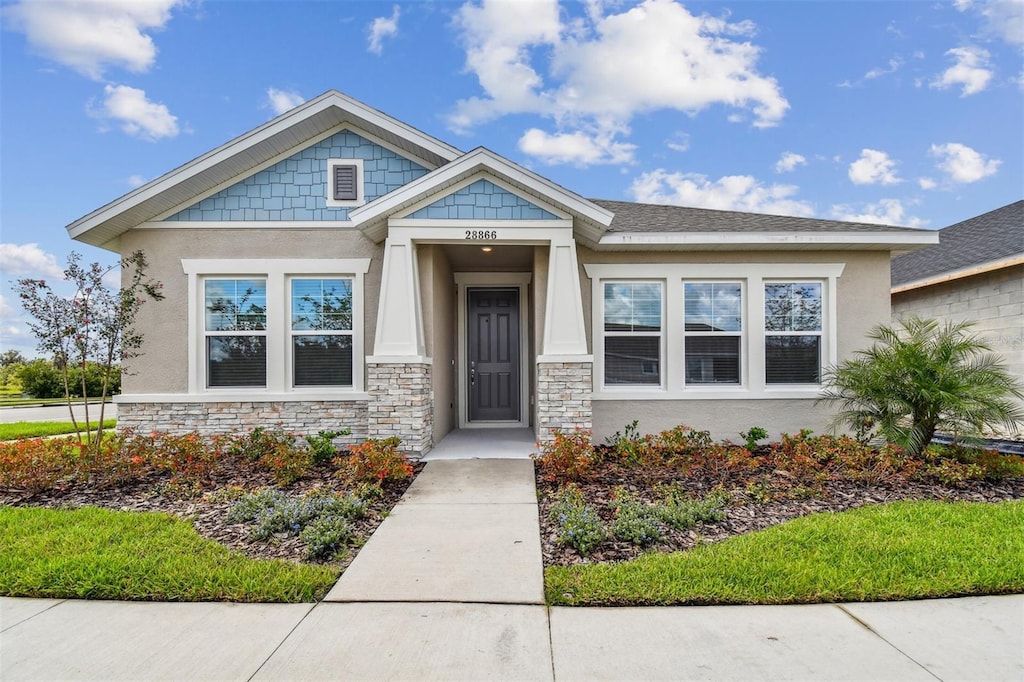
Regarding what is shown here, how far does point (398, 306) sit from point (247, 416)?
318 cm

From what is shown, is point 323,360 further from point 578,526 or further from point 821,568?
point 821,568

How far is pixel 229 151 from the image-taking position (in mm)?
7406

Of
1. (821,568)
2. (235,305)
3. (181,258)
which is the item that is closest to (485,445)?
(235,305)

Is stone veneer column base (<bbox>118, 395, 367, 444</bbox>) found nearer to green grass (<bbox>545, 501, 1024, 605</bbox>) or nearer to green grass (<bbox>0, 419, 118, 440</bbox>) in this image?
green grass (<bbox>0, 419, 118, 440</bbox>)

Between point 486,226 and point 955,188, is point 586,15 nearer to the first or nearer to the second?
point 486,226

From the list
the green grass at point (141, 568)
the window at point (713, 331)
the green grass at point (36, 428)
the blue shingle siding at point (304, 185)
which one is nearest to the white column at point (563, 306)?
the window at point (713, 331)

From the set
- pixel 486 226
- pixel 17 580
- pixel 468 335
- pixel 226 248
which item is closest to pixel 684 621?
pixel 17 580

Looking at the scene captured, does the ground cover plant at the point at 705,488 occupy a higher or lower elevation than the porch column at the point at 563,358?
lower

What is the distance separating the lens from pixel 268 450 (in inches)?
275

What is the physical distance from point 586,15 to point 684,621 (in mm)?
10822

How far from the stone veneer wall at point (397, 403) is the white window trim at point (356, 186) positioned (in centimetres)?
284

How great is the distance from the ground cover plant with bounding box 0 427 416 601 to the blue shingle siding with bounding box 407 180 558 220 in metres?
3.23

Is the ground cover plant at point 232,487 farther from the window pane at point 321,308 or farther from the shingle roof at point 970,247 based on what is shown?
the shingle roof at point 970,247

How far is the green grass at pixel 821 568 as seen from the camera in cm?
315
